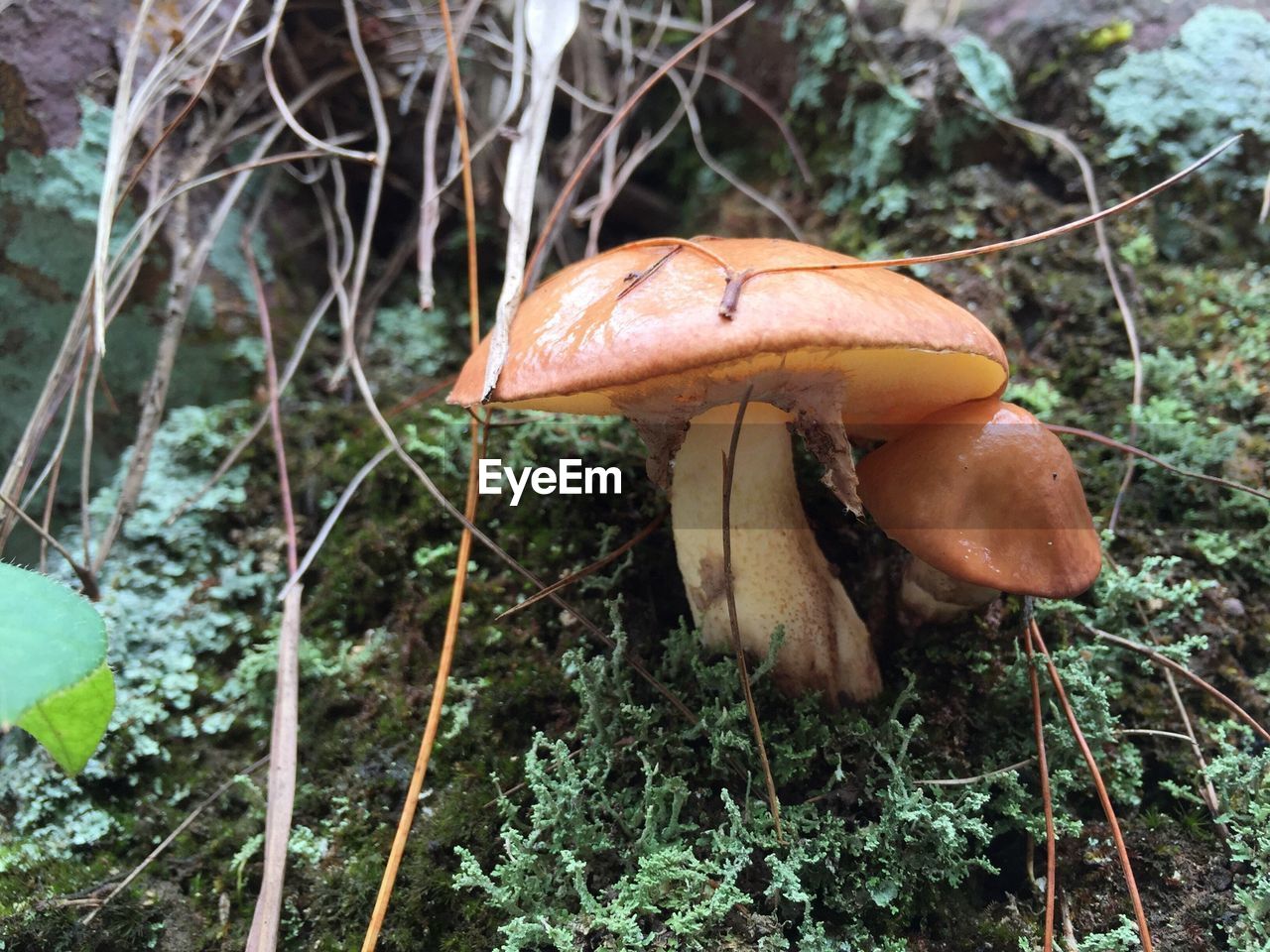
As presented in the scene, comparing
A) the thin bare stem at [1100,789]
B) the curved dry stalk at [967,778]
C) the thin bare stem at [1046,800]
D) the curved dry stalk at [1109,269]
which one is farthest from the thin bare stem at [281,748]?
the curved dry stalk at [1109,269]

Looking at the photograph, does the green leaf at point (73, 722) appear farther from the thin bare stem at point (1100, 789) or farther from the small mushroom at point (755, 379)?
the thin bare stem at point (1100, 789)

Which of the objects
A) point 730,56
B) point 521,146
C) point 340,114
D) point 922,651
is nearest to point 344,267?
point 340,114

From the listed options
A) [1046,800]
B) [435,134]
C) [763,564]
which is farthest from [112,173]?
[1046,800]

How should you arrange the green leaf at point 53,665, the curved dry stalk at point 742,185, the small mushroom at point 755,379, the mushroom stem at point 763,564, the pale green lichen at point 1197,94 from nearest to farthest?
the green leaf at point 53,665, the small mushroom at point 755,379, the mushroom stem at point 763,564, the pale green lichen at point 1197,94, the curved dry stalk at point 742,185

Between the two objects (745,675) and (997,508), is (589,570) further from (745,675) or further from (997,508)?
(997,508)

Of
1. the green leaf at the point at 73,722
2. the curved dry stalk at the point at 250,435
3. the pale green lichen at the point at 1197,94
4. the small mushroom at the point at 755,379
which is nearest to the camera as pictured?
the small mushroom at the point at 755,379

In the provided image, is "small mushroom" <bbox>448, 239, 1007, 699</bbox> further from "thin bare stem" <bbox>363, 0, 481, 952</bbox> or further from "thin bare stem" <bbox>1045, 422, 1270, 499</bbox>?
"thin bare stem" <bbox>1045, 422, 1270, 499</bbox>
